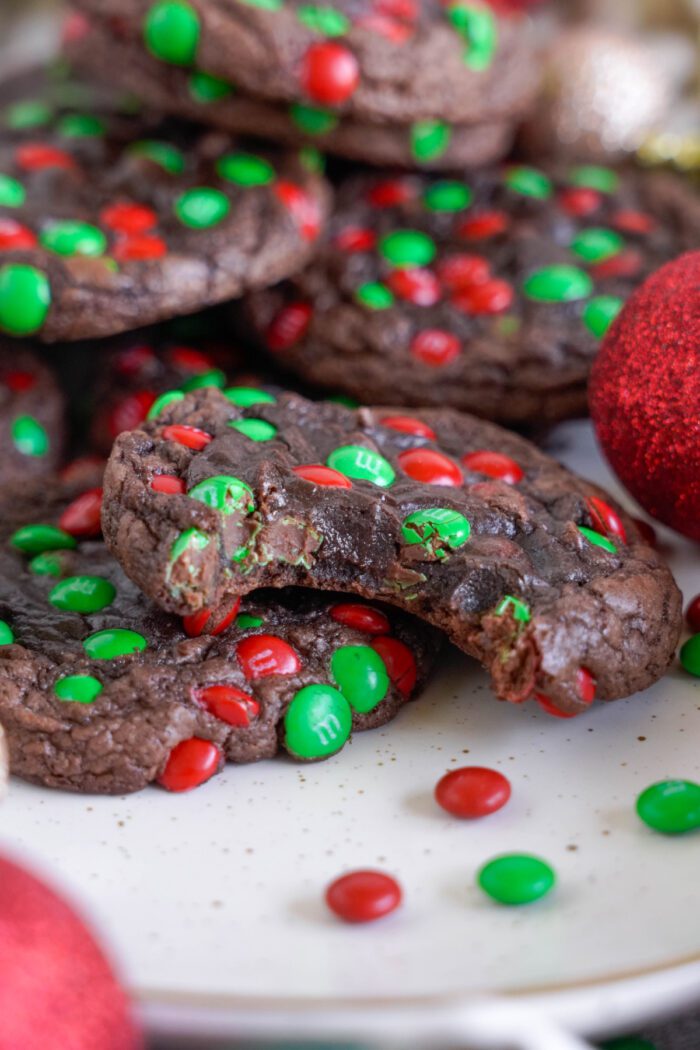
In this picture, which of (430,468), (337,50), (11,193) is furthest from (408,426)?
(11,193)

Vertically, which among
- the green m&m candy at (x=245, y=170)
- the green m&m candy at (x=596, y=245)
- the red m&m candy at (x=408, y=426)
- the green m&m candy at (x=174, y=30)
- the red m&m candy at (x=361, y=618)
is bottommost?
the red m&m candy at (x=361, y=618)

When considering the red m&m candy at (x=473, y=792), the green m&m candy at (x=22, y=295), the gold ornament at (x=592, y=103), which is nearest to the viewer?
the red m&m candy at (x=473, y=792)

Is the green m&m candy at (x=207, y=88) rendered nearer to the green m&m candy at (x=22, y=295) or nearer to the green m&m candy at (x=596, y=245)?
the green m&m candy at (x=22, y=295)

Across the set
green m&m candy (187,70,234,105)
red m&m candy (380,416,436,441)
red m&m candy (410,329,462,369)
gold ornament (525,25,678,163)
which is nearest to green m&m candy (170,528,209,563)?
red m&m candy (380,416,436,441)

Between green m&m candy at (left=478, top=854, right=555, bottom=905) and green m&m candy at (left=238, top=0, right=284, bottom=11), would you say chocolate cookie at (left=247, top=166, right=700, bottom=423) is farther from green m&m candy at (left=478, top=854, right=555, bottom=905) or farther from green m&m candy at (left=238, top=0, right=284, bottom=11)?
green m&m candy at (left=478, top=854, right=555, bottom=905)

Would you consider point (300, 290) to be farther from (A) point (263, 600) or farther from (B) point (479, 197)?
(A) point (263, 600)

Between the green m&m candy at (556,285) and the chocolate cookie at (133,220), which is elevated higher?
the green m&m candy at (556,285)

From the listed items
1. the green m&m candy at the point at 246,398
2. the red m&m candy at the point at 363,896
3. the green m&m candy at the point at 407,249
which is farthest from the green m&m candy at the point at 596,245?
the red m&m candy at the point at 363,896

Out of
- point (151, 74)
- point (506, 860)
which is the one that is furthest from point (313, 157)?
point (506, 860)
